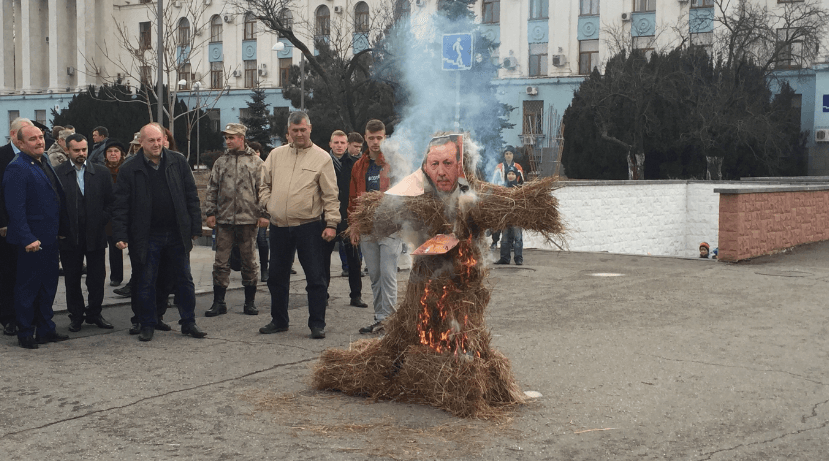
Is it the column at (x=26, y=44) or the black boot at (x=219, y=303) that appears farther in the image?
the column at (x=26, y=44)

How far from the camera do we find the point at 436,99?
1009 centimetres

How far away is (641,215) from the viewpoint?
71.3ft

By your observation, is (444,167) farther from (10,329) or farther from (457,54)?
(10,329)

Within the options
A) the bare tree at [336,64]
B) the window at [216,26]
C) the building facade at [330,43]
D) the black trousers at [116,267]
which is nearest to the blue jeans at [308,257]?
the black trousers at [116,267]

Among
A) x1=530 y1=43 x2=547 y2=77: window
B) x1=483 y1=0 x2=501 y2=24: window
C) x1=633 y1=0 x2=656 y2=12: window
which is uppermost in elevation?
x1=633 y1=0 x2=656 y2=12: window

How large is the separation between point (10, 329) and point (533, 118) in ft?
112

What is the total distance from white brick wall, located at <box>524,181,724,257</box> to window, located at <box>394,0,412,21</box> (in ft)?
32.3

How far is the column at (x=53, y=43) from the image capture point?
228 ft

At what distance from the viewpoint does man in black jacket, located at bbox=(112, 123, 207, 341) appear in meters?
8.00

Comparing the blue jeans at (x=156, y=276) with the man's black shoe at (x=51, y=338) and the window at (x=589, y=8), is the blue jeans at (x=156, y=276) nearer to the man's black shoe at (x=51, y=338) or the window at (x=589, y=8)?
the man's black shoe at (x=51, y=338)

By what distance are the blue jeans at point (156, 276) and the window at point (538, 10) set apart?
4495 centimetres

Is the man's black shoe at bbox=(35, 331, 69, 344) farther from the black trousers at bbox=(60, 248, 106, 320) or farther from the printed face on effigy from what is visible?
the printed face on effigy

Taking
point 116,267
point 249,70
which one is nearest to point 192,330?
point 116,267

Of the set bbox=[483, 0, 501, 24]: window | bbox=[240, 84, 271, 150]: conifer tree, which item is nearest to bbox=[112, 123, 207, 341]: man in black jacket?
bbox=[483, 0, 501, 24]: window
